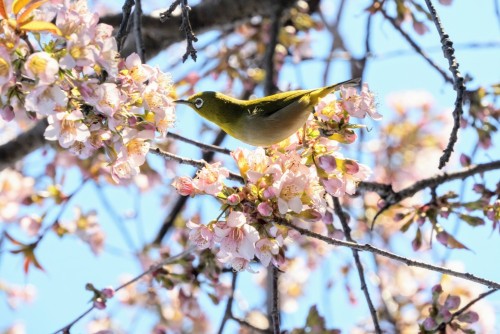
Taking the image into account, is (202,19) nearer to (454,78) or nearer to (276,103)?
(276,103)

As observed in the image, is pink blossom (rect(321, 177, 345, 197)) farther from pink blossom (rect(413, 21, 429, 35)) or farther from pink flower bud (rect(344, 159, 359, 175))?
pink blossom (rect(413, 21, 429, 35))

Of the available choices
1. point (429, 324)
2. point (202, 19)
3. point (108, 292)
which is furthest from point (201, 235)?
point (202, 19)

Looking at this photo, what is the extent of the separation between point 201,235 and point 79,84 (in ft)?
1.55

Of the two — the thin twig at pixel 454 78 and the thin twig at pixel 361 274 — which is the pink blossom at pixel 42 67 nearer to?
the thin twig at pixel 454 78

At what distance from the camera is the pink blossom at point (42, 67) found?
1.27m

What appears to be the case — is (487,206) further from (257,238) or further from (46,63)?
(46,63)

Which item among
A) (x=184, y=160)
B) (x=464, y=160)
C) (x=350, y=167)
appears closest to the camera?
(x=350, y=167)

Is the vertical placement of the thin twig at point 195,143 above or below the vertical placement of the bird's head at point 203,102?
below

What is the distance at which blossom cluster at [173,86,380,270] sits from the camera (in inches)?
59.0

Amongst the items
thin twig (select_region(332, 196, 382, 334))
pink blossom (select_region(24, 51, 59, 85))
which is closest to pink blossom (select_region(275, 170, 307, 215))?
thin twig (select_region(332, 196, 382, 334))

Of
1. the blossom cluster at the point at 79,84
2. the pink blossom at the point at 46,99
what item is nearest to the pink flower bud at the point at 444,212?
the blossom cluster at the point at 79,84

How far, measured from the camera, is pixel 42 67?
1289 mm

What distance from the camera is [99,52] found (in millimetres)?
1371

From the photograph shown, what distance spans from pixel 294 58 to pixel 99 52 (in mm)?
2730
